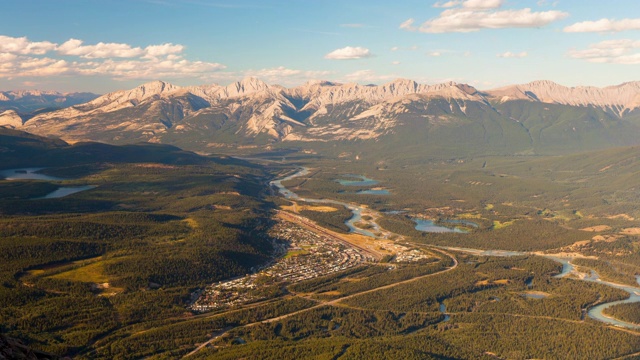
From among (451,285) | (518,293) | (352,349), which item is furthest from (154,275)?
(518,293)

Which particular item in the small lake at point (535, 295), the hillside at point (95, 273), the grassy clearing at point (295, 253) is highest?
the hillside at point (95, 273)

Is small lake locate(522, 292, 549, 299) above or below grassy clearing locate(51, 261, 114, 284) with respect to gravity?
below

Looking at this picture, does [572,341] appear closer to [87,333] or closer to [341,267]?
[341,267]

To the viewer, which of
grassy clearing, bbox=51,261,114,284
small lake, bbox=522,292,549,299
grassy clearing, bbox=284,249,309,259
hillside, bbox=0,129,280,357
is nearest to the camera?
hillside, bbox=0,129,280,357

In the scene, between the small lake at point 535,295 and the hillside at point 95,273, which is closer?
the hillside at point 95,273

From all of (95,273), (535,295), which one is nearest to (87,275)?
(95,273)

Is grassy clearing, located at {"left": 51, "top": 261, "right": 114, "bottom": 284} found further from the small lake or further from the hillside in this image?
the small lake

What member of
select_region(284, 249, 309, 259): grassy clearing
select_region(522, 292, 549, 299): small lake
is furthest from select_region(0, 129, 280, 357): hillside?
select_region(522, 292, 549, 299): small lake

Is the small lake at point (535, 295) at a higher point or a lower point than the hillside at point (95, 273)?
lower

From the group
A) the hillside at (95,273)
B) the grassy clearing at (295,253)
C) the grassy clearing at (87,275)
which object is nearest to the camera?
the hillside at (95,273)

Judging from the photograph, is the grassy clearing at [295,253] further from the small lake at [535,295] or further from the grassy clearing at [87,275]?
the small lake at [535,295]

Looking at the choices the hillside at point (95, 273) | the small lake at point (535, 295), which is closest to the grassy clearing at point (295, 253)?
the hillside at point (95, 273)
